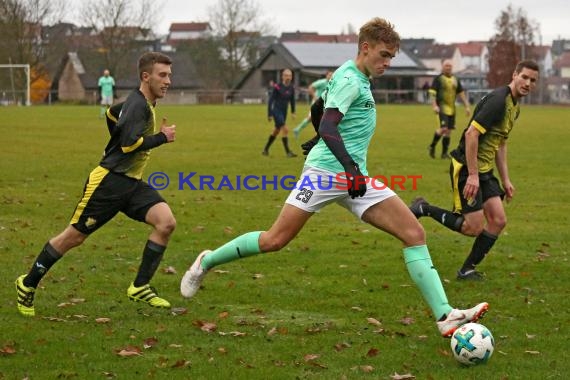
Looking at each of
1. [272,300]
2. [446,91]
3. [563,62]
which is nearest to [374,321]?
[272,300]

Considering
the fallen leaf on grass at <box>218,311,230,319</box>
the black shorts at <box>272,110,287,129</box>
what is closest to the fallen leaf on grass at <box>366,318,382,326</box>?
the fallen leaf on grass at <box>218,311,230,319</box>

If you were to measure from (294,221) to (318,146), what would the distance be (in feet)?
1.79

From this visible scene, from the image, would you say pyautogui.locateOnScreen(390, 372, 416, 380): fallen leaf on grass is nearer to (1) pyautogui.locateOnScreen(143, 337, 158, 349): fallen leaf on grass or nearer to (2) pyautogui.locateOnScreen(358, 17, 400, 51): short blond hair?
(1) pyautogui.locateOnScreen(143, 337, 158, 349): fallen leaf on grass

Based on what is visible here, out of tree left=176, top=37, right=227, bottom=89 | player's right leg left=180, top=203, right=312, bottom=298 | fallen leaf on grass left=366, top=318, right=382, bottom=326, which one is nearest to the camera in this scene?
player's right leg left=180, top=203, right=312, bottom=298

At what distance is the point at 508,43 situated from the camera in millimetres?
99188

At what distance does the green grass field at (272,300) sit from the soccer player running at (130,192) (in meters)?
0.28

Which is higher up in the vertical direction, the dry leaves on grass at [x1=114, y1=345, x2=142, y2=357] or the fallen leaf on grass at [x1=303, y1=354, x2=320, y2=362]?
the fallen leaf on grass at [x1=303, y1=354, x2=320, y2=362]

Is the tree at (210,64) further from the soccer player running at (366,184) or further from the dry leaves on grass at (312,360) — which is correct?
the dry leaves on grass at (312,360)

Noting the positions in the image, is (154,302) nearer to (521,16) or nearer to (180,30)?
(521,16)

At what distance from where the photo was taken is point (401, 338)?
7.01 meters

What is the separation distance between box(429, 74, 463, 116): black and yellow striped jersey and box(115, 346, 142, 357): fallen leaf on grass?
17173 mm

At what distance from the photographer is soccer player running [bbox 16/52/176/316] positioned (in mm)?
7574

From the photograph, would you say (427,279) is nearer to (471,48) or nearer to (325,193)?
(325,193)

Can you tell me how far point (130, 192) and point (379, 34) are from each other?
2.37 m
